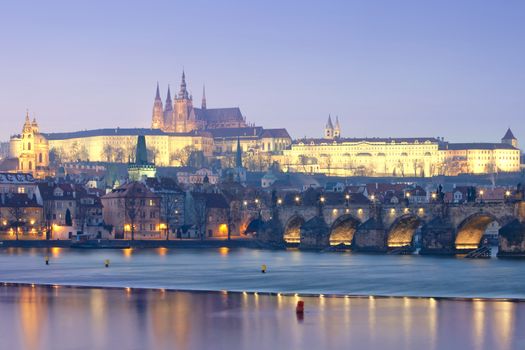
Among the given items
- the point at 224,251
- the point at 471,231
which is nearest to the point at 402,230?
the point at 471,231

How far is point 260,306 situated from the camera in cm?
5794

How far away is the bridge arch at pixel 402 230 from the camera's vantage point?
10681cm

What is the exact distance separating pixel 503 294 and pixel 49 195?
7859 centimetres

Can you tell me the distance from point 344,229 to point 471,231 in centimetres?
1600

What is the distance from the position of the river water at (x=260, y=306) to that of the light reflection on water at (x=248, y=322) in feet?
0.15

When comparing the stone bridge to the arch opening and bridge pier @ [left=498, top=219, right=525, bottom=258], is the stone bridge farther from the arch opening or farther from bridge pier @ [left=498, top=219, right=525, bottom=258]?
bridge pier @ [left=498, top=219, right=525, bottom=258]

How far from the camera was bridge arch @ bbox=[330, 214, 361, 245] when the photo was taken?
4454 inches

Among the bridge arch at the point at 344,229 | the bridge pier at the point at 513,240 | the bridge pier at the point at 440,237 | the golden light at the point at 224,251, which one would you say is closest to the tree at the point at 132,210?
the golden light at the point at 224,251

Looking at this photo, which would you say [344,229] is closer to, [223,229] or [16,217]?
[223,229]

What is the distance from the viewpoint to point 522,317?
5312 cm

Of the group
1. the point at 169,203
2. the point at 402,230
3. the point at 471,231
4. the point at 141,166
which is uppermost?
the point at 141,166

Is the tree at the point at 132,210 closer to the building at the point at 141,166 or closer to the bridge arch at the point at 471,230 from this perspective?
the bridge arch at the point at 471,230

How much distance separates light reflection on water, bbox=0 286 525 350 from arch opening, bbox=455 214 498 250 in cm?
3998

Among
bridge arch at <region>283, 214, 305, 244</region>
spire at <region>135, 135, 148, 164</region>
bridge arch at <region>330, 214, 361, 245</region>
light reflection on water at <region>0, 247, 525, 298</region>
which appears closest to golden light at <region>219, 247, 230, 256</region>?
light reflection on water at <region>0, 247, 525, 298</region>
